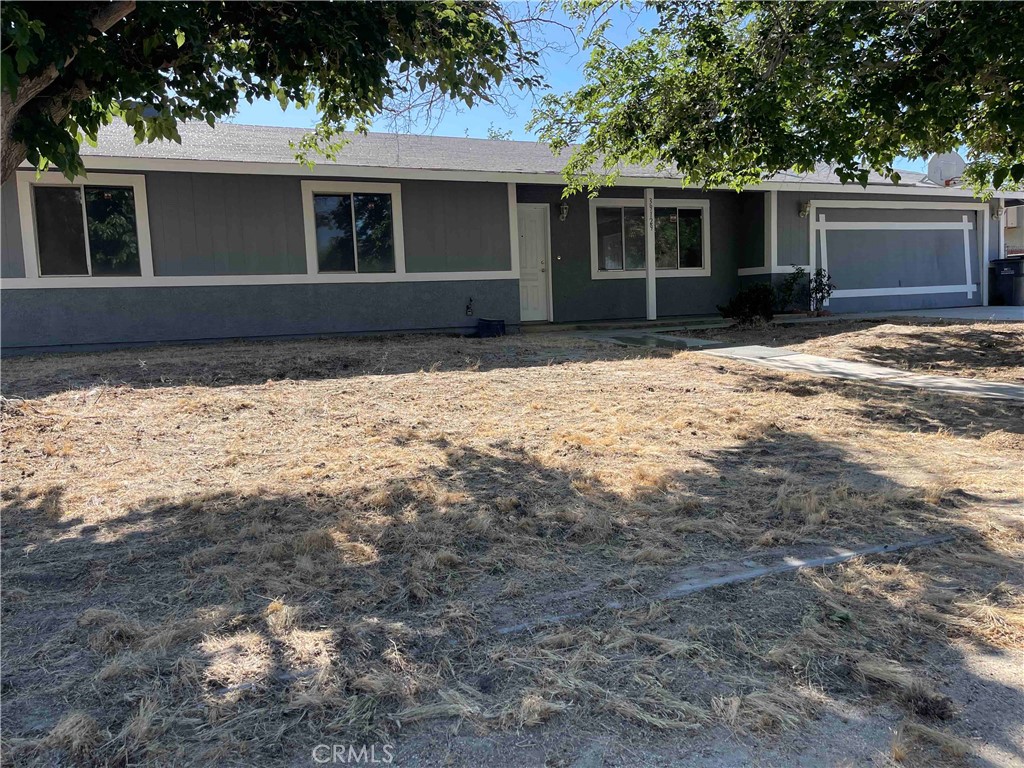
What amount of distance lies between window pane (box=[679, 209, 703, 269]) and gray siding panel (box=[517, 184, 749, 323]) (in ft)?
0.99

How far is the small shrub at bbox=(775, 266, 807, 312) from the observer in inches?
580

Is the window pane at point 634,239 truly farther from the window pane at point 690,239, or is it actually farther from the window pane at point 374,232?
the window pane at point 374,232

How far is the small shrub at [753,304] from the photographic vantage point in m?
12.8

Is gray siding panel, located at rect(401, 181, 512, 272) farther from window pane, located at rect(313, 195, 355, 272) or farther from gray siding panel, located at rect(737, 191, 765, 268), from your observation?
gray siding panel, located at rect(737, 191, 765, 268)

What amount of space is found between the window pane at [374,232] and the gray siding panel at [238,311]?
1.38 feet

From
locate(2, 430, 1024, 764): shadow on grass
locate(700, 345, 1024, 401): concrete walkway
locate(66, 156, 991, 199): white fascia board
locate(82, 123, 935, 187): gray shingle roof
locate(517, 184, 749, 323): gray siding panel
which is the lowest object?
locate(2, 430, 1024, 764): shadow on grass

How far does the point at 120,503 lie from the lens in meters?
4.12

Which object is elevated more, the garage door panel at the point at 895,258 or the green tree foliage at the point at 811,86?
the green tree foliage at the point at 811,86

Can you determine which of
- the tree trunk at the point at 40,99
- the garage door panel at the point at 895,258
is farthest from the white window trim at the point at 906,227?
the tree trunk at the point at 40,99

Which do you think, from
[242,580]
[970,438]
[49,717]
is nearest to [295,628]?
[242,580]

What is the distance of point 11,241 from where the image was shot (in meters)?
10.2

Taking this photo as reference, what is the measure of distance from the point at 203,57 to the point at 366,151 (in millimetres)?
9511

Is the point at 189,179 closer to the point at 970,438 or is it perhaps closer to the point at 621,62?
the point at 621,62

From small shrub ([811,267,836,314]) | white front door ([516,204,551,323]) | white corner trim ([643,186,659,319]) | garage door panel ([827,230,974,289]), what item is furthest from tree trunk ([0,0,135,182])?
garage door panel ([827,230,974,289])
